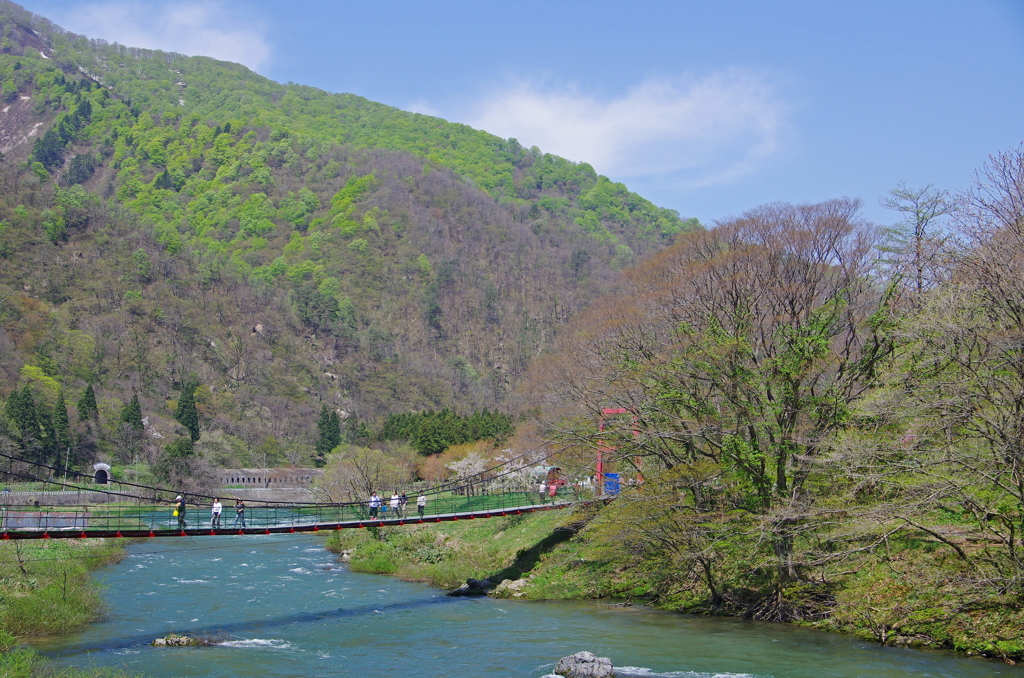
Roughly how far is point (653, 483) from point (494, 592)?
263 inches

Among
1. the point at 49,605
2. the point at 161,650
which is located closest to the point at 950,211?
the point at 161,650

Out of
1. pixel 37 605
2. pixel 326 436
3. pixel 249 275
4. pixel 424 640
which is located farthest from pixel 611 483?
pixel 249 275

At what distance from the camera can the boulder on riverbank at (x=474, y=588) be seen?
2738 cm

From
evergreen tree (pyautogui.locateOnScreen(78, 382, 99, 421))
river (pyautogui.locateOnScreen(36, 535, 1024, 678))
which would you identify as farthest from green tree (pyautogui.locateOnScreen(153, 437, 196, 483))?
river (pyautogui.locateOnScreen(36, 535, 1024, 678))

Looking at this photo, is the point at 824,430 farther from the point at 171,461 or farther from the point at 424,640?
the point at 171,461

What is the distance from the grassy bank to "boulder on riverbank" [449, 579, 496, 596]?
10071mm

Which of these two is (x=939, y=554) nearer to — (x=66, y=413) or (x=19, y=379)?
(x=66, y=413)

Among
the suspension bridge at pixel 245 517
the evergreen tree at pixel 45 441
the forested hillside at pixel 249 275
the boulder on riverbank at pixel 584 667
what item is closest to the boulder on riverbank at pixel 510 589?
the suspension bridge at pixel 245 517

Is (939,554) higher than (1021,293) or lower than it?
lower

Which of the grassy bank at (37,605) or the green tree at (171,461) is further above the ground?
the green tree at (171,461)

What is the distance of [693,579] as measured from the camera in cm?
2384

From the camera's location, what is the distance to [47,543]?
31.4 m

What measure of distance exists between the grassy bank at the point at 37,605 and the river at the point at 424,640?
0.60m

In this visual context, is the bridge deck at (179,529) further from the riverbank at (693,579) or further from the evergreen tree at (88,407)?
the evergreen tree at (88,407)
